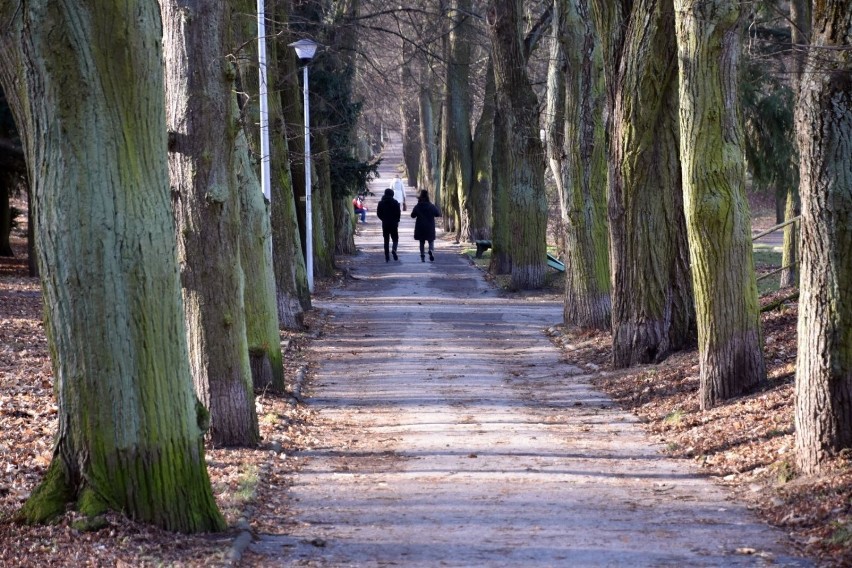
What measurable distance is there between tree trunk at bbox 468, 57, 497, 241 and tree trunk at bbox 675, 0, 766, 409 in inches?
971

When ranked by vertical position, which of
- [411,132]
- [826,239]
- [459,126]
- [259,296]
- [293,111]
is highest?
[411,132]

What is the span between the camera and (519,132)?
23.0 meters

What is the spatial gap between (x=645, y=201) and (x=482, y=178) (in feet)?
78.7

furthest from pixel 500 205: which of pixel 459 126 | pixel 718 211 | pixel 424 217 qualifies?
pixel 718 211

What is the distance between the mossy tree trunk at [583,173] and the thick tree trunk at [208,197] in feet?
29.1

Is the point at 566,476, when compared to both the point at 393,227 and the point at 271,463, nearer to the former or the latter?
the point at 271,463

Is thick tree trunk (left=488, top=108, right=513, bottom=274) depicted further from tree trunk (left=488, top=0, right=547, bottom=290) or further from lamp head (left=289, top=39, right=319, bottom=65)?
lamp head (left=289, top=39, right=319, bottom=65)

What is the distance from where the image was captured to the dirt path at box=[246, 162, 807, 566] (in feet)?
21.6

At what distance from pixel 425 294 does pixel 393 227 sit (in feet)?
27.3

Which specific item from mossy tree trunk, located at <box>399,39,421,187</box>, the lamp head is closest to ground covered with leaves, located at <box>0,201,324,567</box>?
the lamp head

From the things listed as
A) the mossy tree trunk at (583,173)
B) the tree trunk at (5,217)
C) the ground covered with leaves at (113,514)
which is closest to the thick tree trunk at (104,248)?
the ground covered with leaves at (113,514)

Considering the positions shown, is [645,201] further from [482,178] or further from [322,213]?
[482,178]

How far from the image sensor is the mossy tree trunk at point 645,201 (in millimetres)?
12891

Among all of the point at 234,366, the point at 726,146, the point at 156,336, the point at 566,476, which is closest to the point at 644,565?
the point at 566,476
